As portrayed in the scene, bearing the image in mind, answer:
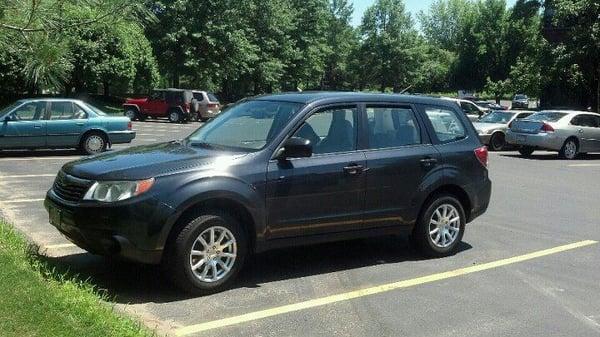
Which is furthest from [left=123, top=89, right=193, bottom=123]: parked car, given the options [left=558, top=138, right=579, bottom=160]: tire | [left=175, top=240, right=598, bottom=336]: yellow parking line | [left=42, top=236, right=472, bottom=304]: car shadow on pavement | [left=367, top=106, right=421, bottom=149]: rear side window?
[left=175, top=240, right=598, bottom=336]: yellow parking line

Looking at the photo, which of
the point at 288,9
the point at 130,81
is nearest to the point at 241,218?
the point at 130,81

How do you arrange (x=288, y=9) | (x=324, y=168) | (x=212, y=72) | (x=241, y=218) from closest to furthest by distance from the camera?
(x=241, y=218) < (x=324, y=168) < (x=212, y=72) < (x=288, y=9)

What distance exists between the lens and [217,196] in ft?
18.0

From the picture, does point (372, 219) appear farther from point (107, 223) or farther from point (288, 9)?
point (288, 9)

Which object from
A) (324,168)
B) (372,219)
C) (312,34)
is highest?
(312,34)

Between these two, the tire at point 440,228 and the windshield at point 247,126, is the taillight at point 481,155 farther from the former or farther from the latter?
the windshield at point 247,126

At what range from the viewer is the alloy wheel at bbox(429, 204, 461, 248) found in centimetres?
705

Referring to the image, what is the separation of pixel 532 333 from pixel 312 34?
62.1 meters

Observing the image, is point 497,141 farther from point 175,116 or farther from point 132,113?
point 132,113

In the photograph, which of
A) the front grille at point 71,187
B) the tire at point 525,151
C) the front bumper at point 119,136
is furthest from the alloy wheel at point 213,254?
the tire at point 525,151

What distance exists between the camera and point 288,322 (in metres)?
5.00

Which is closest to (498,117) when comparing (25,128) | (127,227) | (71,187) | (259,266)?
(25,128)

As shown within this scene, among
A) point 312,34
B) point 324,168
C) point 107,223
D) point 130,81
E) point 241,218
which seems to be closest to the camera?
point 107,223

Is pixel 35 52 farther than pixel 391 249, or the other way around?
pixel 391 249
